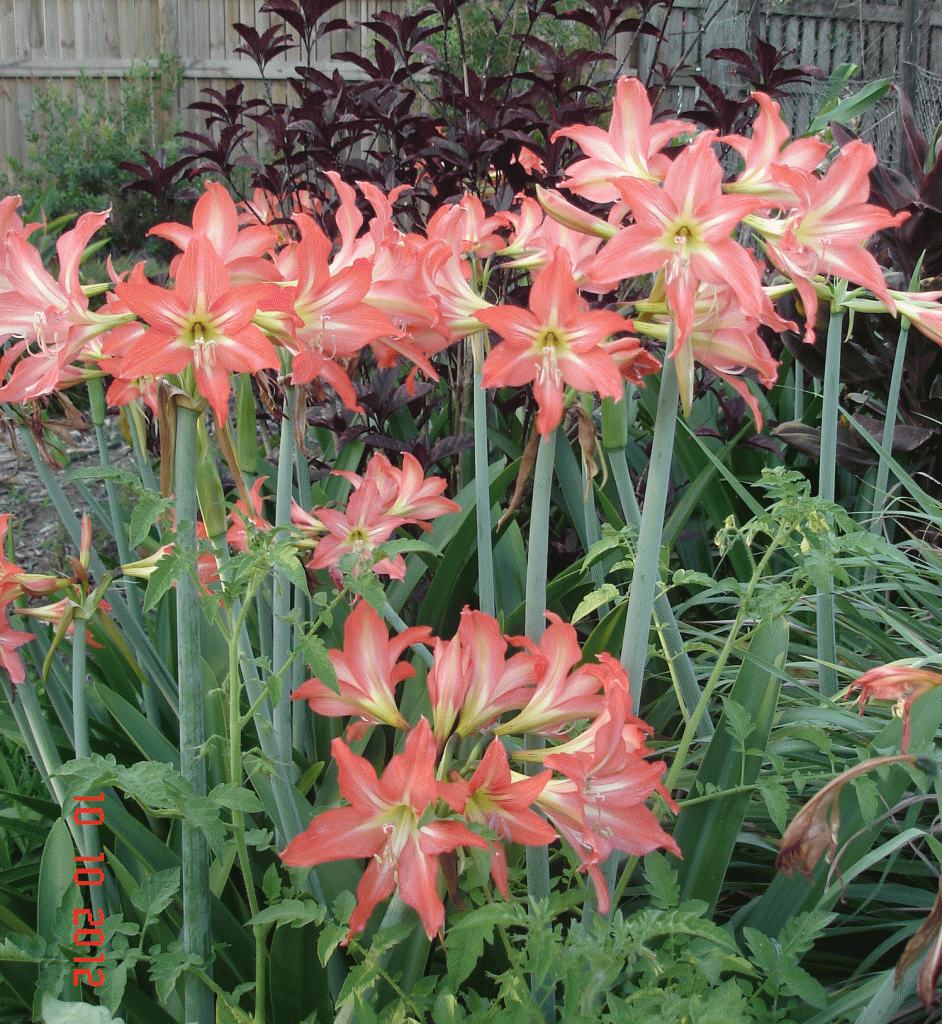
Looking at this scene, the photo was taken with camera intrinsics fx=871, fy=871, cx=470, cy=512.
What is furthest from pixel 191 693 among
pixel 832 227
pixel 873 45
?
pixel 873 45

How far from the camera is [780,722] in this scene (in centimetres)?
166

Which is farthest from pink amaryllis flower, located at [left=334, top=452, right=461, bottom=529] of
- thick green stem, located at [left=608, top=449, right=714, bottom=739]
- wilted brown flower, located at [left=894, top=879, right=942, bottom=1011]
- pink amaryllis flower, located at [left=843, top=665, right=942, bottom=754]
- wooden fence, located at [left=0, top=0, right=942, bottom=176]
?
wooden fence, located at [left=0, top=0, right=942, bottom=176]

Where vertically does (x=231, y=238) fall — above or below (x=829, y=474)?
above

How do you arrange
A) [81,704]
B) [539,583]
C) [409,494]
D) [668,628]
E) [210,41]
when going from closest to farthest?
[539,583]
[81,704]
[668,628]
[409,494]
[210,41]

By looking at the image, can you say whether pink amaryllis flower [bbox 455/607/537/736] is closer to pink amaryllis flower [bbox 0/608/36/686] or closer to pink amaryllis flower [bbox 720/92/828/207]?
pink amaryllis flower [bbox 720/92/828/207]

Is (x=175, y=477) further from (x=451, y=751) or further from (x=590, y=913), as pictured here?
(x=590, y=913)

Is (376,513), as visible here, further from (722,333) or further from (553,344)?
(722,333)

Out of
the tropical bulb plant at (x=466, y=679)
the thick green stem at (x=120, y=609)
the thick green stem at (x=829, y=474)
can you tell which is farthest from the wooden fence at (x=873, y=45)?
the thick green stem at (x=120, y=609)

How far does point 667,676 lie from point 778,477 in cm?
87

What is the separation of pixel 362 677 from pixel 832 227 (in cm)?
76

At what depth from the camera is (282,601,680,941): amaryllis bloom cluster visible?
0.84 metres

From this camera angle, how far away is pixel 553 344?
102 centimetres

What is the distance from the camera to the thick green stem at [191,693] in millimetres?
946
